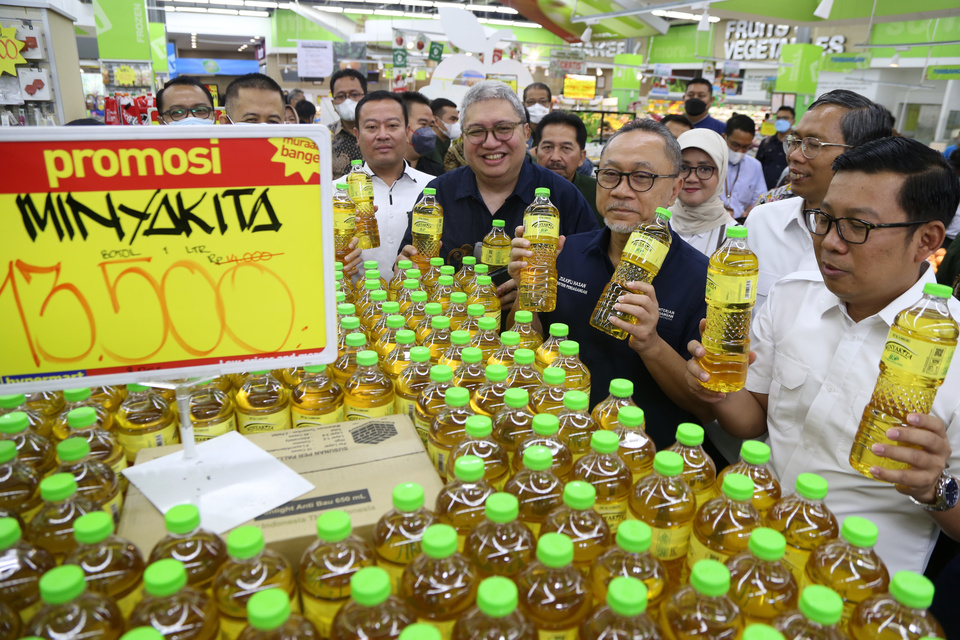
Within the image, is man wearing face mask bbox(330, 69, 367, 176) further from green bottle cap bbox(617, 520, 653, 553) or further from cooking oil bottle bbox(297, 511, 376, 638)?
green bottle cap bbox(617, 520, 653, 553)

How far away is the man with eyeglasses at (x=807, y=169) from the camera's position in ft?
9.59

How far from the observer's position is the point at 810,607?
922 millimetres

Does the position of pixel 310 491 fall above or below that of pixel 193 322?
below

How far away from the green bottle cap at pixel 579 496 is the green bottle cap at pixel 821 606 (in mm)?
368

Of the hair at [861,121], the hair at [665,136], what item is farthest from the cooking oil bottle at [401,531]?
the hair at [861,121]

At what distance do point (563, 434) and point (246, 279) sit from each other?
33.6 inches

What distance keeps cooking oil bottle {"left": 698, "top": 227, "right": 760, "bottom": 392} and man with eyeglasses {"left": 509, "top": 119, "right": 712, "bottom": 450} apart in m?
0.15

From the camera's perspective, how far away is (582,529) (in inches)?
46.3

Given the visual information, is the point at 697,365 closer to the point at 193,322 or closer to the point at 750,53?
the point at 193,322

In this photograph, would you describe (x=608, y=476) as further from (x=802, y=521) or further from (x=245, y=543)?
(x=245, y=543)

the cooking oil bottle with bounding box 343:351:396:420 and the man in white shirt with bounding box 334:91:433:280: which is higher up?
the man in white shirt with bounding box 334:91:433:280

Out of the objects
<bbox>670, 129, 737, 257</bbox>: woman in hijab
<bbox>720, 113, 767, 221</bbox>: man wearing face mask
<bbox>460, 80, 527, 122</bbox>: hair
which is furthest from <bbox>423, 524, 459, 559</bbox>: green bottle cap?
<bbox>720, 113, 767, 221</bbox>: man wearing face mask

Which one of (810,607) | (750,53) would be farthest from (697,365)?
(750,53)

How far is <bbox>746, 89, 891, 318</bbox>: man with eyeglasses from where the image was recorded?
2.92m
